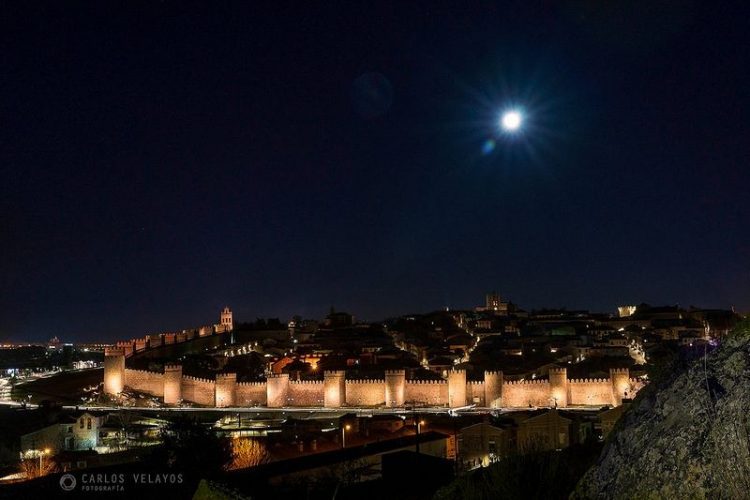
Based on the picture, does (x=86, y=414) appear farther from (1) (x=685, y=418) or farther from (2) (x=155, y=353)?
(2) (x=155, y=353)

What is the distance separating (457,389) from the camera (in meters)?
29.8

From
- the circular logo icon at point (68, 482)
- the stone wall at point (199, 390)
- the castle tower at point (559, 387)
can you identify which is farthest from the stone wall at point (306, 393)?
the circular logo icon at point (68, 482)

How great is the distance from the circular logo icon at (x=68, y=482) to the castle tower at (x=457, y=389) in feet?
72.4

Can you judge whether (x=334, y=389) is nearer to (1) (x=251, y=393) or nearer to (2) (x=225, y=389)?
(1) (x=251, y=393)

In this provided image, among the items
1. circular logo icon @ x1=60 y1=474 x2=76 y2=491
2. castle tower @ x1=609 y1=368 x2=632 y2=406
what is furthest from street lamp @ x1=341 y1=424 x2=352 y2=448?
castle tower @ x1=609 y1=368 x2=632 y2=406

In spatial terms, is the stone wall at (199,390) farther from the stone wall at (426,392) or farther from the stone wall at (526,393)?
the stone wall at (526,393)

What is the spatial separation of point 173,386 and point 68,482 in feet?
88.5

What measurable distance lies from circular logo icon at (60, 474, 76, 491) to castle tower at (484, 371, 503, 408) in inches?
866

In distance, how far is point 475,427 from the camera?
18094mm

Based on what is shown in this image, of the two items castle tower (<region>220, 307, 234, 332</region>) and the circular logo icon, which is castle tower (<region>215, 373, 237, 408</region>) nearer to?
the circular logo icon

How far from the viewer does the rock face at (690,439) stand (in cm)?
225

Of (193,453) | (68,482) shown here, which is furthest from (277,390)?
(68,482)

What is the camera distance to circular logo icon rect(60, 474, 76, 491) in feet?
28.3

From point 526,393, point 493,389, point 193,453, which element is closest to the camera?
point 193,453
